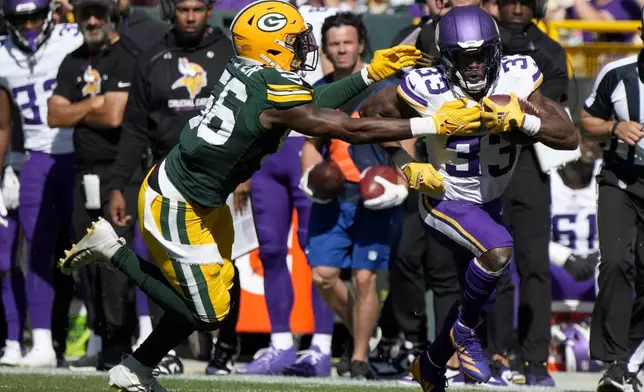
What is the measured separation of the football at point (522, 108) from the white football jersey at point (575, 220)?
2.93 metres

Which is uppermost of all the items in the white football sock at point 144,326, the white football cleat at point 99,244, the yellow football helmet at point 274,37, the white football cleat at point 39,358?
the yellow football helmet at point 274,37

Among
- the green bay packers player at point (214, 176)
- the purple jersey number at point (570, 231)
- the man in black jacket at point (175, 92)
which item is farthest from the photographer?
the purple jersey number at point (570, 231)

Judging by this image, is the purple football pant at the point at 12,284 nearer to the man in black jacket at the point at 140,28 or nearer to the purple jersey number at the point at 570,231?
the man in black jacket at the point at 140,28

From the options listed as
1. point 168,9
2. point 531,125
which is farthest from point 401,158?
point 168,9

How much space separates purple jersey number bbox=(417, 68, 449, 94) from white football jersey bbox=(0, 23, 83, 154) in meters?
3.07

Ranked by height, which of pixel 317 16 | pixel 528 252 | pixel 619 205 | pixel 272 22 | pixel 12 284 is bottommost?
pixel 12 284

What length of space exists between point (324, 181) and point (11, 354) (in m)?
2.33

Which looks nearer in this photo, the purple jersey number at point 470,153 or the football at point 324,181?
the purple jersey number at point 470,153

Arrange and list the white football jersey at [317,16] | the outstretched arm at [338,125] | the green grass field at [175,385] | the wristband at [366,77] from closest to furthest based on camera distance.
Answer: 1. the outstretched arm at [338,125]
2. the wristband at [366,77]
3. the green grass field at [175,385]
4. the white football jersey at [317,16]

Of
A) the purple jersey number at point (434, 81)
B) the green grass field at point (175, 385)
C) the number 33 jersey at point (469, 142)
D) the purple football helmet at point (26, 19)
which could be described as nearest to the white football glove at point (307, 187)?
the green grass field at point (175, 385)

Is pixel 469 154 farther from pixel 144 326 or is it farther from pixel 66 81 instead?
pixel 66 81

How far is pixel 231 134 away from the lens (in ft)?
22.1

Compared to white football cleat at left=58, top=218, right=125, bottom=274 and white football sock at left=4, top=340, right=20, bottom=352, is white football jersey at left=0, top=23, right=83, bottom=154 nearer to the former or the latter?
white football sock at left=4, top=340, right=20, bottom=352

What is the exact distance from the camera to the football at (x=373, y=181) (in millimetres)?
8477
